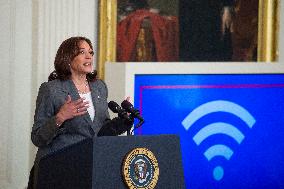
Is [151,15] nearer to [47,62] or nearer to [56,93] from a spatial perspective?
[47,62]

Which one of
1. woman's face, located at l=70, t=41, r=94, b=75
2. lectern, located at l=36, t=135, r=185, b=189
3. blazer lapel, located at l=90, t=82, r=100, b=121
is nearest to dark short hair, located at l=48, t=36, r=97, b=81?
woman's face, located at l=70, t=41, r=94, b=75

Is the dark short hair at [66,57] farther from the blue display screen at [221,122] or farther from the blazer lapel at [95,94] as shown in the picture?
the blue display screen at [221,122]

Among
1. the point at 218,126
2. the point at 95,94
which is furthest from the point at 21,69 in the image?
the point at 218,126

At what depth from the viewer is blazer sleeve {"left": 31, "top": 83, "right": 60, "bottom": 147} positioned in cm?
255

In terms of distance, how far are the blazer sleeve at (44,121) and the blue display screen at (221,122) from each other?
0.62 metres

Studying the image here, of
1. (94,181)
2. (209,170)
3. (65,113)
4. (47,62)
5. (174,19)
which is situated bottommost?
(209,170)

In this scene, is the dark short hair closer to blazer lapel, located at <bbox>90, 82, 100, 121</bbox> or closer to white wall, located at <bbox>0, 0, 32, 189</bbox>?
blazer lapel, located at <bbox>90, 82, 100, 121</bbox>

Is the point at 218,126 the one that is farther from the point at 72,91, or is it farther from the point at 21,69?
the point at 21,69

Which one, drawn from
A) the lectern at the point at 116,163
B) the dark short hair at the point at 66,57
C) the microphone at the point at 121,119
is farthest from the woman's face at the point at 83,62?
the lectern at the point at 116,163

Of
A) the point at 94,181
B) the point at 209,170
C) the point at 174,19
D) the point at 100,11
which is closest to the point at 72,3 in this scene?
the point at 100,11

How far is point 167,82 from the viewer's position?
3242 mm

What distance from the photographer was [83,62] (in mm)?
2773

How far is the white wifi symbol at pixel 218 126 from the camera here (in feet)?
11.0

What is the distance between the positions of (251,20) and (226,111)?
1.01m
